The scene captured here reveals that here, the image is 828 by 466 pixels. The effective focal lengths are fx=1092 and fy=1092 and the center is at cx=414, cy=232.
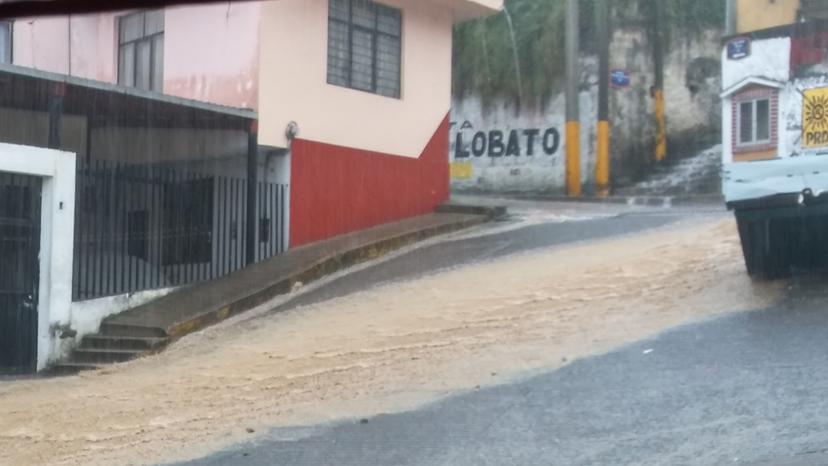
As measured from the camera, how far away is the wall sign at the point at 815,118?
22469 mm

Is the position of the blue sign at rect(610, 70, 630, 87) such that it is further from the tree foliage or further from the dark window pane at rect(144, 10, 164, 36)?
the dark window pane at rect(144, 10, 164, 36)

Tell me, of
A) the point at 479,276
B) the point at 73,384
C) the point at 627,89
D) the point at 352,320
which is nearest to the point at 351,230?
the point at 479,276

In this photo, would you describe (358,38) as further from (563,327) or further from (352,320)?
(563,327)

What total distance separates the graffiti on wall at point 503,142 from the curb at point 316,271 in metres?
8.19

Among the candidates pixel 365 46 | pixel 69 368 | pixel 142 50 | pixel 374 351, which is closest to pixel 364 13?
pixel 365 46

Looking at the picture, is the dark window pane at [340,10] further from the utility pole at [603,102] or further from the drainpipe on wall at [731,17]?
the drainpipe on wall at [731,17]

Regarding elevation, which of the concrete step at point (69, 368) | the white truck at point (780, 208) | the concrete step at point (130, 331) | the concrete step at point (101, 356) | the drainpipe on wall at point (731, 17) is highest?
the drainpipe on wall at point (731, 17)

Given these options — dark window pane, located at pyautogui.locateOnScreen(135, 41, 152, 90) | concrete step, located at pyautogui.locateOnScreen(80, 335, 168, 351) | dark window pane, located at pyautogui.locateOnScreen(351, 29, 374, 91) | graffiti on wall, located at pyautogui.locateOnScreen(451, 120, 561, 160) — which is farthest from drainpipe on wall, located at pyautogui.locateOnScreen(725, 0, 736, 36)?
concrete step, located at pyautogui.locateOnScreen(80, 335, 168, 351)

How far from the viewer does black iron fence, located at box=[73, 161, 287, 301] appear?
44.6 ft

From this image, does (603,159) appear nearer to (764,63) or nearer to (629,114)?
(629,114)

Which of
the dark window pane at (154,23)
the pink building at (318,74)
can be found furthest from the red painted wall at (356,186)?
the dark window pane at (154,23)

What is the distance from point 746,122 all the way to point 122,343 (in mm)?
16500

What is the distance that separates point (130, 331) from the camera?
12.9 metres

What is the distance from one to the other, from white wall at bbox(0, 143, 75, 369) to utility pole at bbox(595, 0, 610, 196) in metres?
14.7
